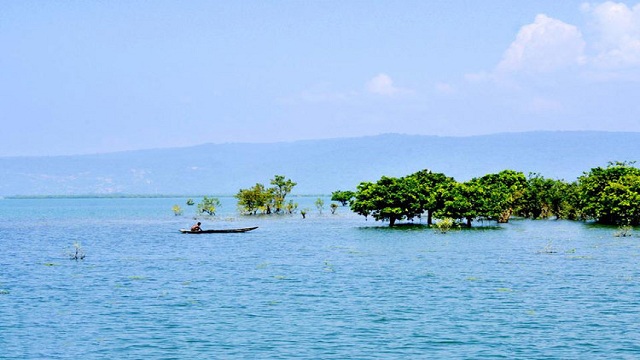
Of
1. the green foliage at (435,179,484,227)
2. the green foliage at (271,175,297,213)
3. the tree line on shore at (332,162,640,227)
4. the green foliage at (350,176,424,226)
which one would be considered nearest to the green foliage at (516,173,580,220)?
the tree line on shore at (332,162,640,227)

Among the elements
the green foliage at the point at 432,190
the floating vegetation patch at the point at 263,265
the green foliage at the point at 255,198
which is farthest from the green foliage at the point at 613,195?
the green foliage at the point at 255,198

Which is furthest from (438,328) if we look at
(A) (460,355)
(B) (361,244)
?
(B) (361,244)

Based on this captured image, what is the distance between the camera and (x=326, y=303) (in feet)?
153

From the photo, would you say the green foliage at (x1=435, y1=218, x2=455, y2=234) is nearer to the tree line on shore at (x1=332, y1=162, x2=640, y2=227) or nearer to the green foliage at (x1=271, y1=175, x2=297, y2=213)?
the tree line on shore at (x1=332, y1=162, x2=640, y2=227)

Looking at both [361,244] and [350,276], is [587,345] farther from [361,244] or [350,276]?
[361,244]

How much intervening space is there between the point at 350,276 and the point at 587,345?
85.4 feet

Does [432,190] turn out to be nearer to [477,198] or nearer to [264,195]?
[477,198]

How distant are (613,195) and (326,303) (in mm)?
85301

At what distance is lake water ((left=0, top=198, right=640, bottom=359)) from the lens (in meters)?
35.6

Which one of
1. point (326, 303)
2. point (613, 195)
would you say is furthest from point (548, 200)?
point (326, 303)

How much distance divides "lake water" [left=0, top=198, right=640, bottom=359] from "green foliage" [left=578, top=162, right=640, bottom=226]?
34.8 m

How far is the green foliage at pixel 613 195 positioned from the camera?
386 ft

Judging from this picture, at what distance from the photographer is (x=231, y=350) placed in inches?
1380

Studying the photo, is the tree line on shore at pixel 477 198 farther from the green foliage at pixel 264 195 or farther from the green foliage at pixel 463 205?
the green foliage at pixel 264 195
